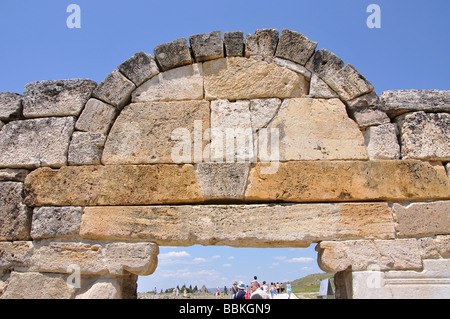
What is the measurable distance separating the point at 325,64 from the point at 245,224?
7.22ft

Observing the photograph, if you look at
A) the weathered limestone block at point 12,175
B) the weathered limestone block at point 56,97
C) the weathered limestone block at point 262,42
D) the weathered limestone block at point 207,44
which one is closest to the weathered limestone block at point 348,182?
the weathered limestone block at point 262,42

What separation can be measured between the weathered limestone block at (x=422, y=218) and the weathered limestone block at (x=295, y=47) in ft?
6.80

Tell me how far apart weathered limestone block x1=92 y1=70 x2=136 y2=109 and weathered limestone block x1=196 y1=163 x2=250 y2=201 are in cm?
132

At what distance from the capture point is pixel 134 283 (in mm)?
4312

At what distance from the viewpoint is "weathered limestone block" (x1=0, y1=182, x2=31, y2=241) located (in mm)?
3932

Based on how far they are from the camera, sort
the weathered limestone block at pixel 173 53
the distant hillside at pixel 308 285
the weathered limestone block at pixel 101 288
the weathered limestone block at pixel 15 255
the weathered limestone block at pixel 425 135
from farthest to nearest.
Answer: the distant hillside at pixel 308 285, the weathered limestone block at pixel 173 53, the weathered limestone block at pixel 425 135, the weathered limestone block at pixel 15 255, the weathered limestone block at pixel 101 288

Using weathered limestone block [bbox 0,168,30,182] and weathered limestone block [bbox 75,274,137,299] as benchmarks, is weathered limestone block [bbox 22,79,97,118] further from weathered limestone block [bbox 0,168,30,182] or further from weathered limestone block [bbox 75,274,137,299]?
weathered limestone block [bbox 75,274,137,299]

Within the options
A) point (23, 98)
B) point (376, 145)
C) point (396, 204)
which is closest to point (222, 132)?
point (376, 145)

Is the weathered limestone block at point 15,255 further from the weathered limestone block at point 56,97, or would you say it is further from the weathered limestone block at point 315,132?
the weathered limestone block at point 315,132

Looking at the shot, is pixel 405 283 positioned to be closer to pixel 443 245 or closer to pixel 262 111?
pixel 443 245

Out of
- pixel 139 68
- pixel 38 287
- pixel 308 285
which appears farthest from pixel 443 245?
pixel 308 285

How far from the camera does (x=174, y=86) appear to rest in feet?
14.4

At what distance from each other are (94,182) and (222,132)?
1.61m

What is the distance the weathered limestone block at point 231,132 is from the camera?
4066 mm
